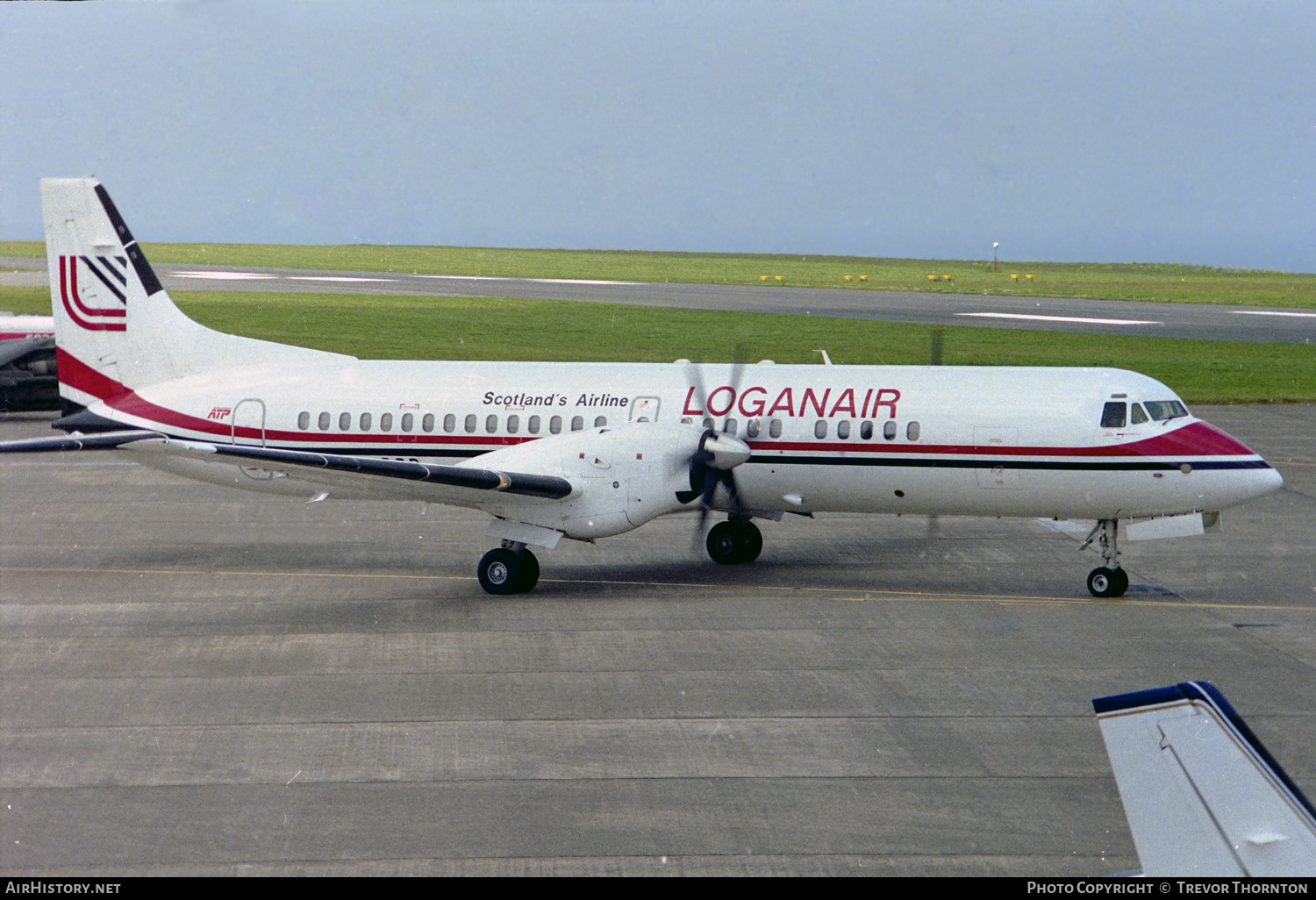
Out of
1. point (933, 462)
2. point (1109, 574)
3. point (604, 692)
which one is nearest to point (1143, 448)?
point (1109, 574)

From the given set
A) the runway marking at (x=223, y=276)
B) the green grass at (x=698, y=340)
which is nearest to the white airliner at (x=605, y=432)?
the green grass at (x=698, y=340)

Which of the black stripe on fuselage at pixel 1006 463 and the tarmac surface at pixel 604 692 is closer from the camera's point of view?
the tarmac surface at pixel 604 692

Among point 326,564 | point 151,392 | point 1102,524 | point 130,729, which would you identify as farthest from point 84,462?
point 1102,524

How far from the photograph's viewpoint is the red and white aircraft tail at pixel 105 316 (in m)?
22.0

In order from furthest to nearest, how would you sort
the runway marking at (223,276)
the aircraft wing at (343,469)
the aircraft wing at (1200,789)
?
the runway marking at (223,276) < the aircraft wing at (343,469) < the aircraft wing at (1200,789)

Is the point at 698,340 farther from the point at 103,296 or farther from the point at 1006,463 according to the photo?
the point at 1006,463

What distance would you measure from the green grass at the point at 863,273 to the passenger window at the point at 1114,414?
8066 centimetres

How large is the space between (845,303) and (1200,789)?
8021cm

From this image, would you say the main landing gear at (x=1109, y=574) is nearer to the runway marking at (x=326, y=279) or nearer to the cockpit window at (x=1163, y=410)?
the cockpit window at (x=1163, y=410)

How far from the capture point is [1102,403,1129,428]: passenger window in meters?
18.8

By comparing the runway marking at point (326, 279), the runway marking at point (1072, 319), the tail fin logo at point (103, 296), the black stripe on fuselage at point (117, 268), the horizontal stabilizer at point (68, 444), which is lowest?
the runway marking at point (326, 279)

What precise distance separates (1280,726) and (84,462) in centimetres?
2614

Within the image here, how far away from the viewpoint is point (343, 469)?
18.0 m

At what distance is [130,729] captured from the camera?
512 inches
